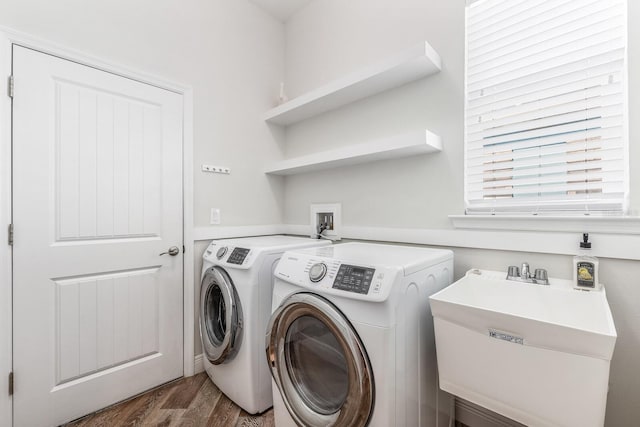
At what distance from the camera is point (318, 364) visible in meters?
1.31

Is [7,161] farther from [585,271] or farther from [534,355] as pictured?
[585,271]

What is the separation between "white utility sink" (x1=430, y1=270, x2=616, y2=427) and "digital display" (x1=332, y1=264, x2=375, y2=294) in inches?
9.4

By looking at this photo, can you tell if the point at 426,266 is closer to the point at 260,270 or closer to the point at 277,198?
the point at 260,270

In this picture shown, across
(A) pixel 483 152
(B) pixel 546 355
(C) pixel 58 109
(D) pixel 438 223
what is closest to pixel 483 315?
(B) pixel 546 355

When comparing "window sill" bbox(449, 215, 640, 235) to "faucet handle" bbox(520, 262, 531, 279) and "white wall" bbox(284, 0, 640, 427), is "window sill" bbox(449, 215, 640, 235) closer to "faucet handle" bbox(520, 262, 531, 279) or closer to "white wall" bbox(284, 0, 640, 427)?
"white wall" bbox(284, 0, 640, 427)

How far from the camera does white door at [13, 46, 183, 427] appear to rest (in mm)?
1535

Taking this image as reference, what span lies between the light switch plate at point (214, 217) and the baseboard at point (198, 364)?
961 mm

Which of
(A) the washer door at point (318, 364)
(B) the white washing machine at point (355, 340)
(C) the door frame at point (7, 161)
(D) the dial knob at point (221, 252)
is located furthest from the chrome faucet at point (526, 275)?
(C) the door frame at point (7, 161)

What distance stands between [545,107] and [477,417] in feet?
5.19

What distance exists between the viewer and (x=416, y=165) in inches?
72.4

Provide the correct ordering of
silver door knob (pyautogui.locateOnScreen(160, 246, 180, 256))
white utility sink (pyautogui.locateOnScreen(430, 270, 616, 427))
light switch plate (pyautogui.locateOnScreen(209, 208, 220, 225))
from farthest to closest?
light switch plate (pyautogui.locateOnScreen(209, 208, 220, 225)) → silver door knob (pyautogui.locateOnScreen(160, 246, 180, 256)) → white utility sink (pyautogui.locateOnScreen(430, 270, 616, 427))

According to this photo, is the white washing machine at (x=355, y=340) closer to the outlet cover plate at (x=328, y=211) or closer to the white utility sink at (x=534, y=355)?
the white utility sink at (x=534, y=355)

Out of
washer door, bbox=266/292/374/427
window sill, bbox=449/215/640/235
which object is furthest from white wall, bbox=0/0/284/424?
window sill, bbox=449/215/640/235

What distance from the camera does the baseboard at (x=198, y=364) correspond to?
2.12 meters
